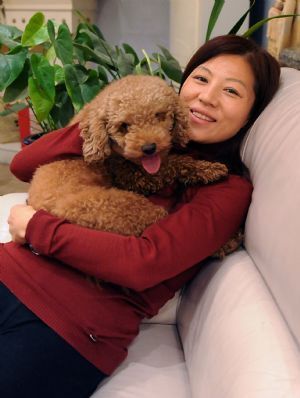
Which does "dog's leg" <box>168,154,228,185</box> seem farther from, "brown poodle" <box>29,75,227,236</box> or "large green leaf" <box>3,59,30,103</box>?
"large green leaf" <box>3,59,30,103</box>

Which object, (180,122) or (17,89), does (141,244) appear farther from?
(17,89)

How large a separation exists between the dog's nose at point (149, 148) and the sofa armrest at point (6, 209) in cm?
63

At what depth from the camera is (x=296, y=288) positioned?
794mm

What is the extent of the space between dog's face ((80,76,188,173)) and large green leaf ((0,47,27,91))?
3.49 feet

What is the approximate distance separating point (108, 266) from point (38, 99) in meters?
1.25

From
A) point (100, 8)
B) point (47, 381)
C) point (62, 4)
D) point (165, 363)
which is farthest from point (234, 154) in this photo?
point (100, 8)

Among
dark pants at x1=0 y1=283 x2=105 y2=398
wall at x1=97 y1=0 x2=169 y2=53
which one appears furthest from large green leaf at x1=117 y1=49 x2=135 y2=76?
wall at x1=97 y1=0 x2=169 y2=53

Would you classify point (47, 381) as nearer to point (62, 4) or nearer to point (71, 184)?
point (71, 184)

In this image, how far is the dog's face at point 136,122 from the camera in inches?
38.8

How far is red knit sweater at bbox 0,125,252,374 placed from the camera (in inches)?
38.4

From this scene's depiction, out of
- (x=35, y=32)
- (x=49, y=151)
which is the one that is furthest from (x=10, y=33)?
(x=49, y=151)

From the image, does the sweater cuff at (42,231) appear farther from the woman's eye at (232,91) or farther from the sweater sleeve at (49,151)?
the woman's eye at (232,91)

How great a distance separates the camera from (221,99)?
47.9 inches

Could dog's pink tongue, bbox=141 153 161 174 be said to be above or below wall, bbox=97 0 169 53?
above
